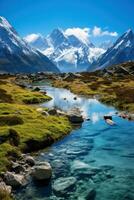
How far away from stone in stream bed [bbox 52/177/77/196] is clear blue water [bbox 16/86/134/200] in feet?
1.09

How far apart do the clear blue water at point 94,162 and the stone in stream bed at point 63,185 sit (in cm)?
33

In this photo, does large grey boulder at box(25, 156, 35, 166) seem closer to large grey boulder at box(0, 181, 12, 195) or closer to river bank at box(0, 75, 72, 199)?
river bank at box(0, 75, 72, 199)

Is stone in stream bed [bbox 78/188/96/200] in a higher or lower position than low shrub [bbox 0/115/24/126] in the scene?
lower

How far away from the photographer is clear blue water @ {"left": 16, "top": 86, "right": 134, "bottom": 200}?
28.6 meters

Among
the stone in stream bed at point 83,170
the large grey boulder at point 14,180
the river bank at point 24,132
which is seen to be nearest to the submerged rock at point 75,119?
the river bank at point 24,132

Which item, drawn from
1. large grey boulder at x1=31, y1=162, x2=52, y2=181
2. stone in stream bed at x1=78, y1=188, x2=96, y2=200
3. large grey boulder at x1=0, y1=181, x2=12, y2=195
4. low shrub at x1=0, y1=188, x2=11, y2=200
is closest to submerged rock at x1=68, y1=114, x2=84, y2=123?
large grey boulder at x1=31, y1=162, x2=52, y2=181

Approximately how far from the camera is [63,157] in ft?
126

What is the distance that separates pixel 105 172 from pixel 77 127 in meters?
22.9

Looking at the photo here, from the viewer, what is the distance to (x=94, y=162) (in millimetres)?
36406

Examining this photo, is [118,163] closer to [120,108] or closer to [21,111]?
[21,111]

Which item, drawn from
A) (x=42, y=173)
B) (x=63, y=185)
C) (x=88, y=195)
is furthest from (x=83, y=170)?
(x=88, y=195)

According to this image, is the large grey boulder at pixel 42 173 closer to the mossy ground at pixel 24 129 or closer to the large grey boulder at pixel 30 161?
the mossy ground at pixel 24 129

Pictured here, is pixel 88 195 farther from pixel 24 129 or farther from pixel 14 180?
pixel 24 129

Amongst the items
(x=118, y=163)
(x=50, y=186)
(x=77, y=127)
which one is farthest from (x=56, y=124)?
(x=50, y=186)
